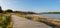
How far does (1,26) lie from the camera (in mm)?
7551

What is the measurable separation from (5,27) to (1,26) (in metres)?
0.24

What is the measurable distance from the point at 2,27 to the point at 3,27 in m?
0.07

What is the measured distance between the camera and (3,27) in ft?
24.8

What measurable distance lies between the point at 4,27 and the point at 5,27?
10 cm

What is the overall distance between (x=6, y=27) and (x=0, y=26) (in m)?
0.27

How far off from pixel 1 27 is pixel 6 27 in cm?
31

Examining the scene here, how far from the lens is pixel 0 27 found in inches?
293

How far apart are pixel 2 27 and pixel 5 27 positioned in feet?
0.79

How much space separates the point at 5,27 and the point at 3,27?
0.17m

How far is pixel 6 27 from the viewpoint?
7.70 m

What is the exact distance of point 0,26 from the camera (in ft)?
24.9

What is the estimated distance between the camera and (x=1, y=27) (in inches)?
293

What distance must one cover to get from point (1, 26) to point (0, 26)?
0.24ft

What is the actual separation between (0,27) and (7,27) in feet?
1.15
